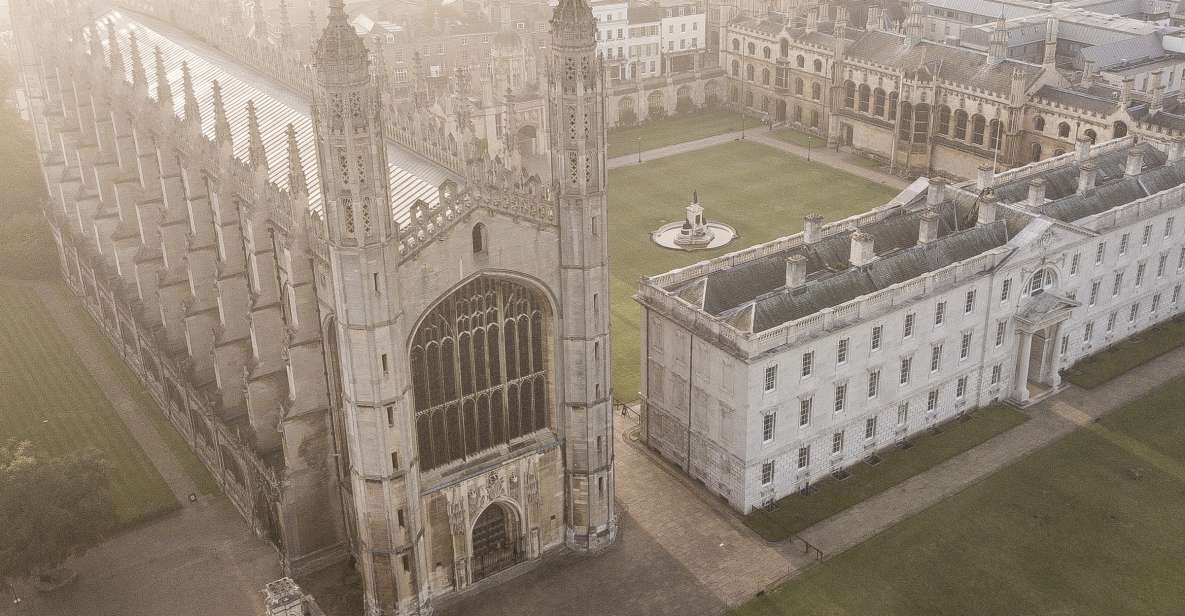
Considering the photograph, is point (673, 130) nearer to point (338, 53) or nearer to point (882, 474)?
point (882, 474)

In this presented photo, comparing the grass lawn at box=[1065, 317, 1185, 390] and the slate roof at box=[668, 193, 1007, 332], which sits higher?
the slate roof at box=[668, 193, 1007, 332]

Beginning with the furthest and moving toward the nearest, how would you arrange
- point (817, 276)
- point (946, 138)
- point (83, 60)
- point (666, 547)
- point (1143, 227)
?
point (946, 138)
point (83, 60)
point (1143, 227)
point (817, 276)
point (666, 547)

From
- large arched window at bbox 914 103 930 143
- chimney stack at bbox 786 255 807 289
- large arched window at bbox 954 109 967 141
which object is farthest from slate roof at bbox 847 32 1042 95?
chimney stack at bbox 786 255 807 289

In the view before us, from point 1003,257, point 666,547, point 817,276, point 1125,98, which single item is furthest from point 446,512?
point 1125,98

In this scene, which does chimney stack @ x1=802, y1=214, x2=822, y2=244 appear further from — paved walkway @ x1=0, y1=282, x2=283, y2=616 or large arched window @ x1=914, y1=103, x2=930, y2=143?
large arched window @ x1=914, y1=103, x2=930, y2=143

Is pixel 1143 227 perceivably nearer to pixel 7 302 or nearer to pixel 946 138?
pixel 946 138

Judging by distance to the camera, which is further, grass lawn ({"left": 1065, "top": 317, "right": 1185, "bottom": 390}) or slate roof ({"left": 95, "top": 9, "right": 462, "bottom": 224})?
grass lawn ({"left": 1065, "top": 317, "right": 1185, "bottom": 390})
